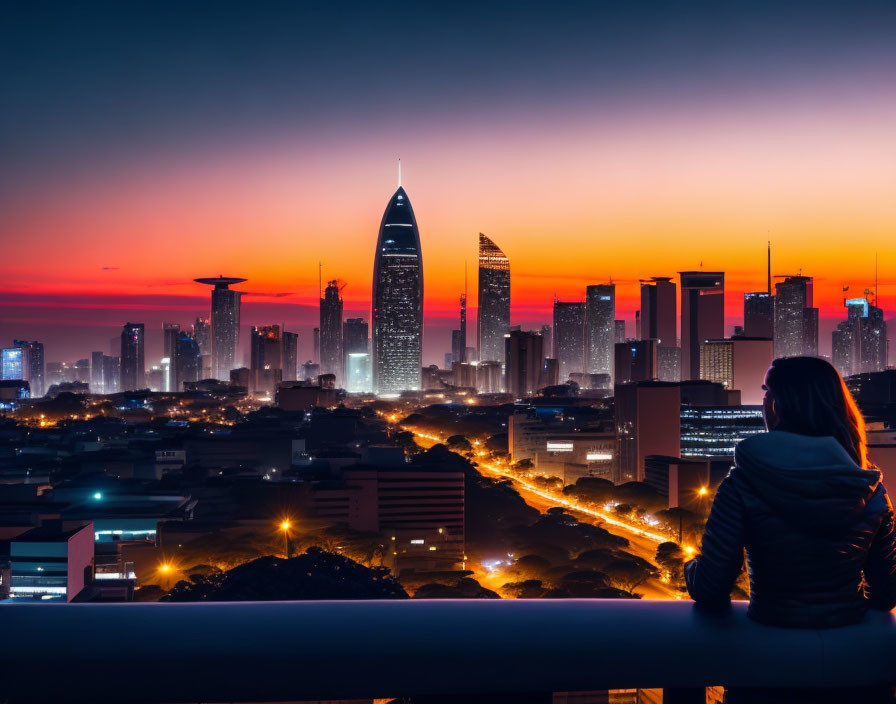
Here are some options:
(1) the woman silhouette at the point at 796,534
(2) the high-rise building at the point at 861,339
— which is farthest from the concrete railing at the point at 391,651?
(2) the high-rise building at the point at 861,339

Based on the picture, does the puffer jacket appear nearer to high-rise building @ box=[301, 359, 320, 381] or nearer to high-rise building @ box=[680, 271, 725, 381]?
high-rise building @ box=[680, 271, 725, 381]

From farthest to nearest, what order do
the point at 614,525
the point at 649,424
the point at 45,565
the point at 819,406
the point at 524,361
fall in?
the point at 524,361 < the point at 649,424 < the point at 614,525 < the point at 45,565 < the point at 819,406

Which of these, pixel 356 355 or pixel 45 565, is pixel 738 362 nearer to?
pixel 45 565

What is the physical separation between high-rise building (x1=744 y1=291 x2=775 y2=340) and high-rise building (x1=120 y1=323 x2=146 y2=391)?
2037 inches

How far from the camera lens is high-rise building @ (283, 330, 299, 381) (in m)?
79.8

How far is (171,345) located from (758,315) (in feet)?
173

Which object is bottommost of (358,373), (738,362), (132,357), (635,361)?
(358,373)

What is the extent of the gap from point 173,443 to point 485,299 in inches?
2291

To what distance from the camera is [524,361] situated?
203 ft

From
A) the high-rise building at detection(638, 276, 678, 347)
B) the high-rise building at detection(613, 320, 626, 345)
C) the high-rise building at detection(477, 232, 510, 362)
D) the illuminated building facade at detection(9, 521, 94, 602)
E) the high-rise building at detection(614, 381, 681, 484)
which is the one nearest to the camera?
the illuminated building facade at detection(9, 521, 94, 602)

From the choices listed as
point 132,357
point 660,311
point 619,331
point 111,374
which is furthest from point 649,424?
point 111,374

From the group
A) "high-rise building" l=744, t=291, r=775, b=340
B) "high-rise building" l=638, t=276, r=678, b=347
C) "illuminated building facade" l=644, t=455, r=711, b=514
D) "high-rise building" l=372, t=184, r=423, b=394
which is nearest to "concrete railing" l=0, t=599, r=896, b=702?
"illuminated building facade" l=644, t=455, r=711, b=514

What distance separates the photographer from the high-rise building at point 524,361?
2410 inches

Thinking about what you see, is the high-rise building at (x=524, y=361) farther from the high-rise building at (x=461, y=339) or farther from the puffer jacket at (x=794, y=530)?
the puffer jacket at (x=794, y=530)
